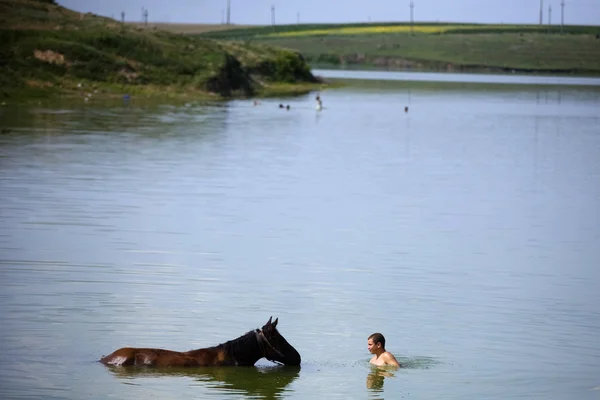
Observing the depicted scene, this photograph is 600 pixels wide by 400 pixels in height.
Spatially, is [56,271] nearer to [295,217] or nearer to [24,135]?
[295,217]

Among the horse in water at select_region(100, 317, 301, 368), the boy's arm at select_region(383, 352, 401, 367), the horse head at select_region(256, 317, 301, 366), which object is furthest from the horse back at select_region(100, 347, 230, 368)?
the boy's arm at select_region(383, 352, 401, 367)

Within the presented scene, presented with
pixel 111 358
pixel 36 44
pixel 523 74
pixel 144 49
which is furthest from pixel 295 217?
pixel 523 74

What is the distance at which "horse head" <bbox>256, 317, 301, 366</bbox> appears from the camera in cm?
1641

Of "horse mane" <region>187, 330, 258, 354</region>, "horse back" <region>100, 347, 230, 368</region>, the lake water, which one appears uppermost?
"horse mane" <region>187, 330, 258, 354</region>

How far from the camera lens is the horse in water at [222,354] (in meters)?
16.5

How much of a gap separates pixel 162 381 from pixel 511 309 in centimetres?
762

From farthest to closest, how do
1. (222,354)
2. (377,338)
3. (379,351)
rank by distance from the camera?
(379,351) → (377,338) → (222,354)

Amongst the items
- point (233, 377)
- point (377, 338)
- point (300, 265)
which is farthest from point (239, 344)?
point (300, 265)

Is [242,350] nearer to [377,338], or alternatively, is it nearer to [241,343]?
[241,343]

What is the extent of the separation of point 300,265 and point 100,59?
217 ft

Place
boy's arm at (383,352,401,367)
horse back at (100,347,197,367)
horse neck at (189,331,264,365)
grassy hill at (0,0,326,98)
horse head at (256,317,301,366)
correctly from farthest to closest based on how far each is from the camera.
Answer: grassy hill at (0,0,326,98) < boy's arm at (383,352,401,367) < horse neck at (189,331,264,365) < horse back at (100,347,197,367) < horse head at (256,317,301,366)

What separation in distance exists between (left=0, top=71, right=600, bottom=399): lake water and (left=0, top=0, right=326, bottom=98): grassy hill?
29874 millimetres

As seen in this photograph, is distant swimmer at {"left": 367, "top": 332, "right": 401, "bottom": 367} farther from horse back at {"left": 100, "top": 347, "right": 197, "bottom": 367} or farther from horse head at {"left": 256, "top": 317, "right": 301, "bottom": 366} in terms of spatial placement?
horse back at {"left": 100, "top": 347, "right": 197, "bottom": 367}

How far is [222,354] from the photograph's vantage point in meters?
16.8
